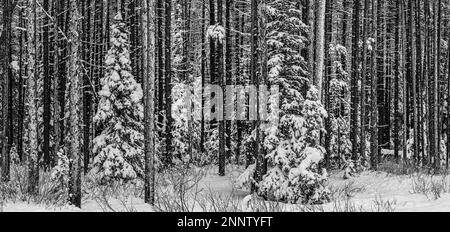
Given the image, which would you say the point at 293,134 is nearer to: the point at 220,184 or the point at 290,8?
the point at 290,8

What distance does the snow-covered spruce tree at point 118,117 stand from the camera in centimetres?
1677

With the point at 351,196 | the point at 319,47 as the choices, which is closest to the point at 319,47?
the point at 319,47

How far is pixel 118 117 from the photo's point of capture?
56.7 feet

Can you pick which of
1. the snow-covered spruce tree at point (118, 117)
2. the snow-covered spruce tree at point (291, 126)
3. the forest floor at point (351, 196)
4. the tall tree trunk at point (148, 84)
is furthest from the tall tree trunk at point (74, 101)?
the snow-covered spruce tree at point (291, 126)

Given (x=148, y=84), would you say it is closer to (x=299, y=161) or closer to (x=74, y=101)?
(x=74, y=101)

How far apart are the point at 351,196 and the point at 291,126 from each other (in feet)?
8.88

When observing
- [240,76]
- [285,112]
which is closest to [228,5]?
[240,76]

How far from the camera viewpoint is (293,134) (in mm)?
13320

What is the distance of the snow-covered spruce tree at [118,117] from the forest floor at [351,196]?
2596 millimetres

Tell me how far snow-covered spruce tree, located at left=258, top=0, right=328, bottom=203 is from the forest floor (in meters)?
0.96

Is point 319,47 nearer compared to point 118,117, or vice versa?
point 319,47

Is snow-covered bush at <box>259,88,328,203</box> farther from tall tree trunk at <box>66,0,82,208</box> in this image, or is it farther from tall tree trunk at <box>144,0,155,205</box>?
tall tree trunk at <box>66,0,82,208</box>

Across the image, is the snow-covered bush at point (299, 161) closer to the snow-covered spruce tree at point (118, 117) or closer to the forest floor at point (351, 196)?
the forest floor at point (351, 196)
